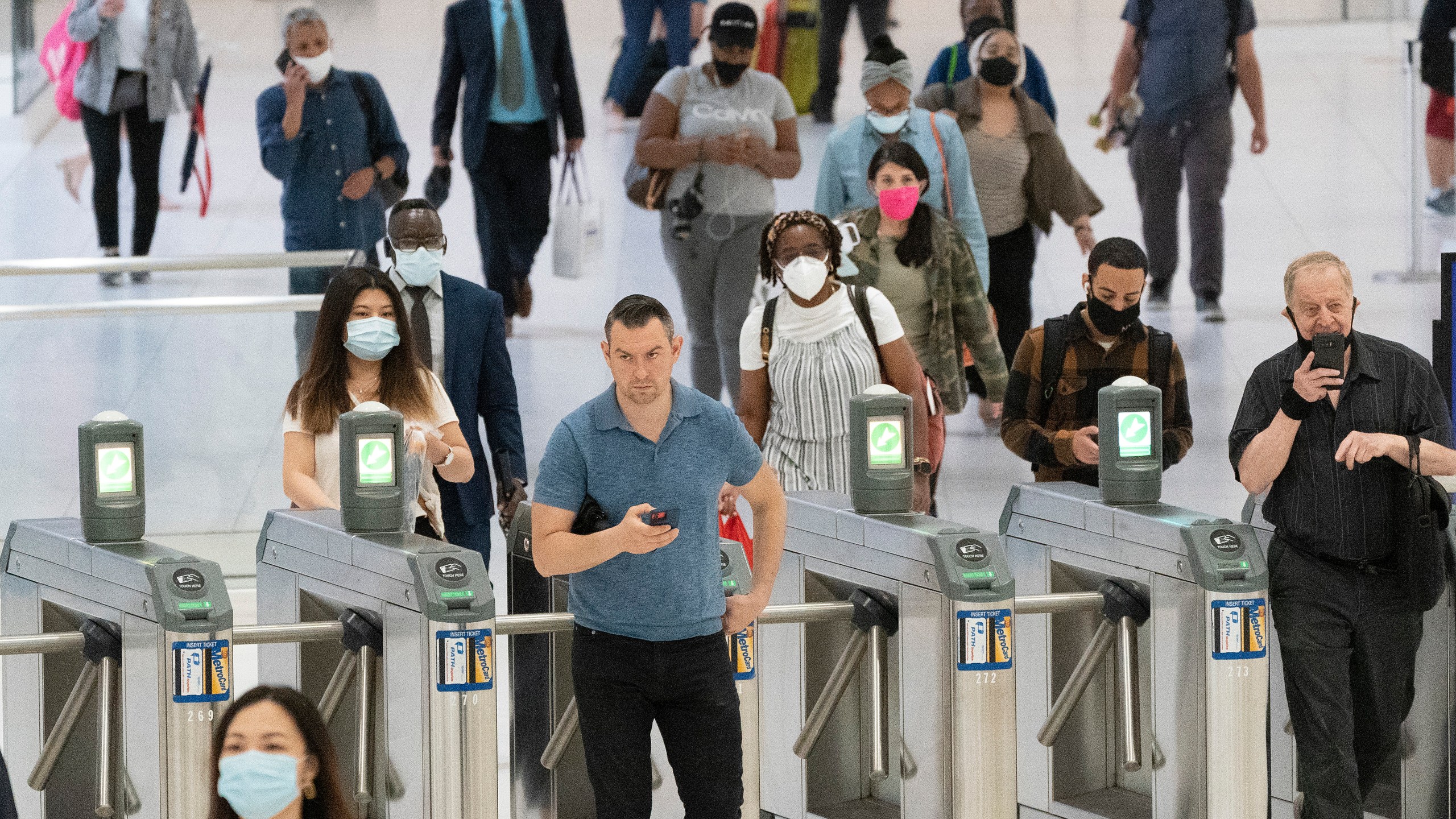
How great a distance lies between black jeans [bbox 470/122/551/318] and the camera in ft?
31.8

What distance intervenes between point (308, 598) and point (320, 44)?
3.73 m

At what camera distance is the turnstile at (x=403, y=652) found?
4609mm

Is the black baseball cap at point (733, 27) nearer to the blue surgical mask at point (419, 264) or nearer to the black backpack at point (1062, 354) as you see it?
the blue surgical mask at point (419, 264)

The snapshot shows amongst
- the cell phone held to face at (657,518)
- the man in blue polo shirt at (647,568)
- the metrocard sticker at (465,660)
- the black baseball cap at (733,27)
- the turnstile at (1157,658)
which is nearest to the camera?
the cell phone held to face at (657,518)

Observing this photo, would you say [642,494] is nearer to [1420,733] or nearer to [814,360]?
[814,360]

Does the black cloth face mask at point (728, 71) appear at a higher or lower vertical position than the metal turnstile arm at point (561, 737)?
higher

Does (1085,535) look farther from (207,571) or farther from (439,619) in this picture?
(207,571)

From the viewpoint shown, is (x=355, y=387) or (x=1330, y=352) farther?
(x=355, y=387)

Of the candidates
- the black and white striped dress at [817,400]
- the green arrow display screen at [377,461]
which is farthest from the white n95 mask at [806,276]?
the green arrow display screen at [377,461]

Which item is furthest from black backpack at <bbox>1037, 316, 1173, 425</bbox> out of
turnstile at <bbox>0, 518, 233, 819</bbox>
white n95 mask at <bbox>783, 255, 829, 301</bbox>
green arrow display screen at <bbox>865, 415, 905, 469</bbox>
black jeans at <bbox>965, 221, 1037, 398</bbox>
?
black jeans at <bbox>965, 221, 1037, 398</bbox>

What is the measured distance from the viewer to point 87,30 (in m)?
10.8

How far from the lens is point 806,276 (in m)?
5.70

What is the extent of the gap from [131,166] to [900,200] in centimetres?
575

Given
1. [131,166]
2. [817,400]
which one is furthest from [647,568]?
[131,166]
